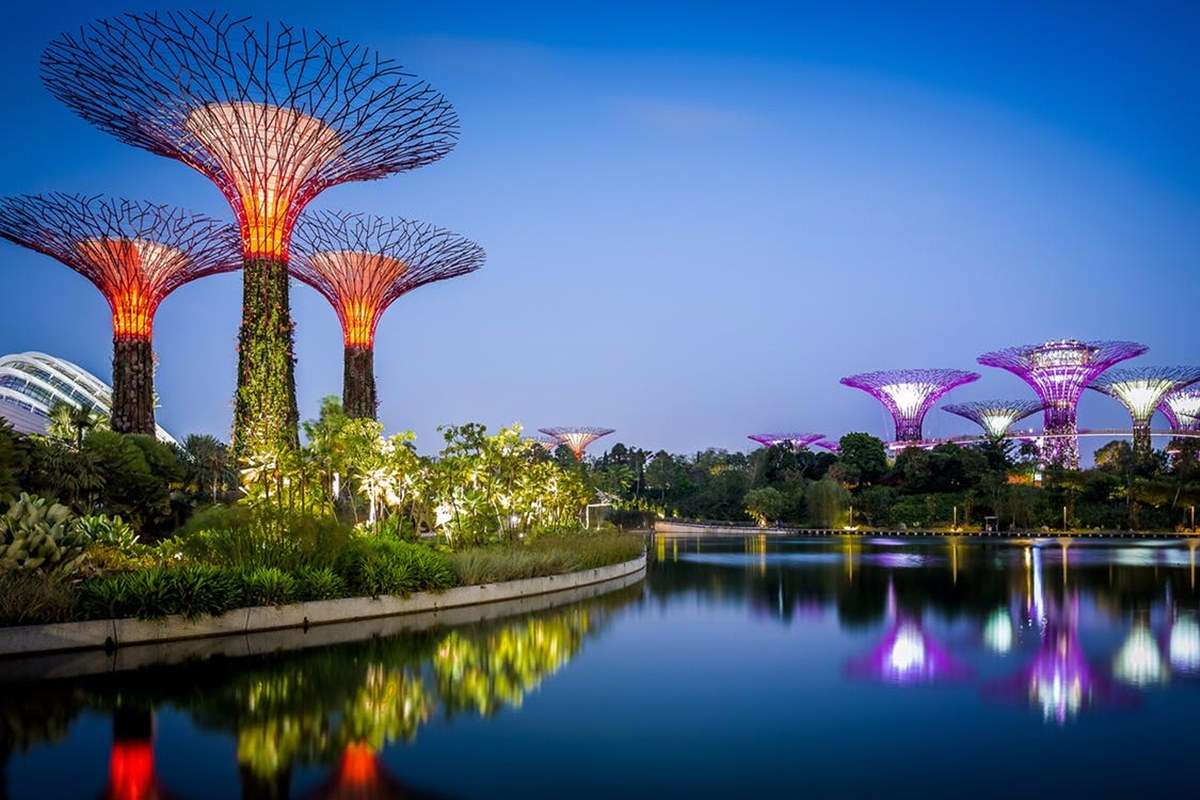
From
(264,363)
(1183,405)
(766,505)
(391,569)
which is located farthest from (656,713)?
(1183,405)

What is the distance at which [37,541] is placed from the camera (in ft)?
36.9

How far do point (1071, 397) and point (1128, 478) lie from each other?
24.3 meters

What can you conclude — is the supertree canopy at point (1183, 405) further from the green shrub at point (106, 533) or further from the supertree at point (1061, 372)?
the green shrub at point (106, 533)

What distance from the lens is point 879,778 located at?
5.98 meters

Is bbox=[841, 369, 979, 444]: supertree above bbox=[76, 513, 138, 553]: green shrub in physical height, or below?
above

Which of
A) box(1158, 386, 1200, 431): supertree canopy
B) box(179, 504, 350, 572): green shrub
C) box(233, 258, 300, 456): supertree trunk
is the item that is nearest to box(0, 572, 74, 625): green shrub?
box(179, 504, 350, 572): green shrub

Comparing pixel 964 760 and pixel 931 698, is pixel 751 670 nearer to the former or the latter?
pixel 931 698

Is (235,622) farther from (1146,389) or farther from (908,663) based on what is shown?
(1146,389)

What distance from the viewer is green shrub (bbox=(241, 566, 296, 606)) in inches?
460

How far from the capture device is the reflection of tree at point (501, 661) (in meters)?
8.30

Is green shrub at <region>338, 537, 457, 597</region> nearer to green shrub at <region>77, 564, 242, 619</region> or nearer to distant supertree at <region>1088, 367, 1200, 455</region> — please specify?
green shrub at <region>77, 564, 242, 619</region>

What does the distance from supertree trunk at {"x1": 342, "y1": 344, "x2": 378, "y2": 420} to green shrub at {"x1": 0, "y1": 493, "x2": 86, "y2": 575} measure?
17758 mm

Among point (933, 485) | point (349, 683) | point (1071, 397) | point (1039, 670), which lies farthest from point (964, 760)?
point (1071, 397)

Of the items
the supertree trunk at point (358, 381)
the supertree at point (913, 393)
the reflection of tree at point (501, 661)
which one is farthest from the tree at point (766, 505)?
the reflection of tree at point (501, 661)
